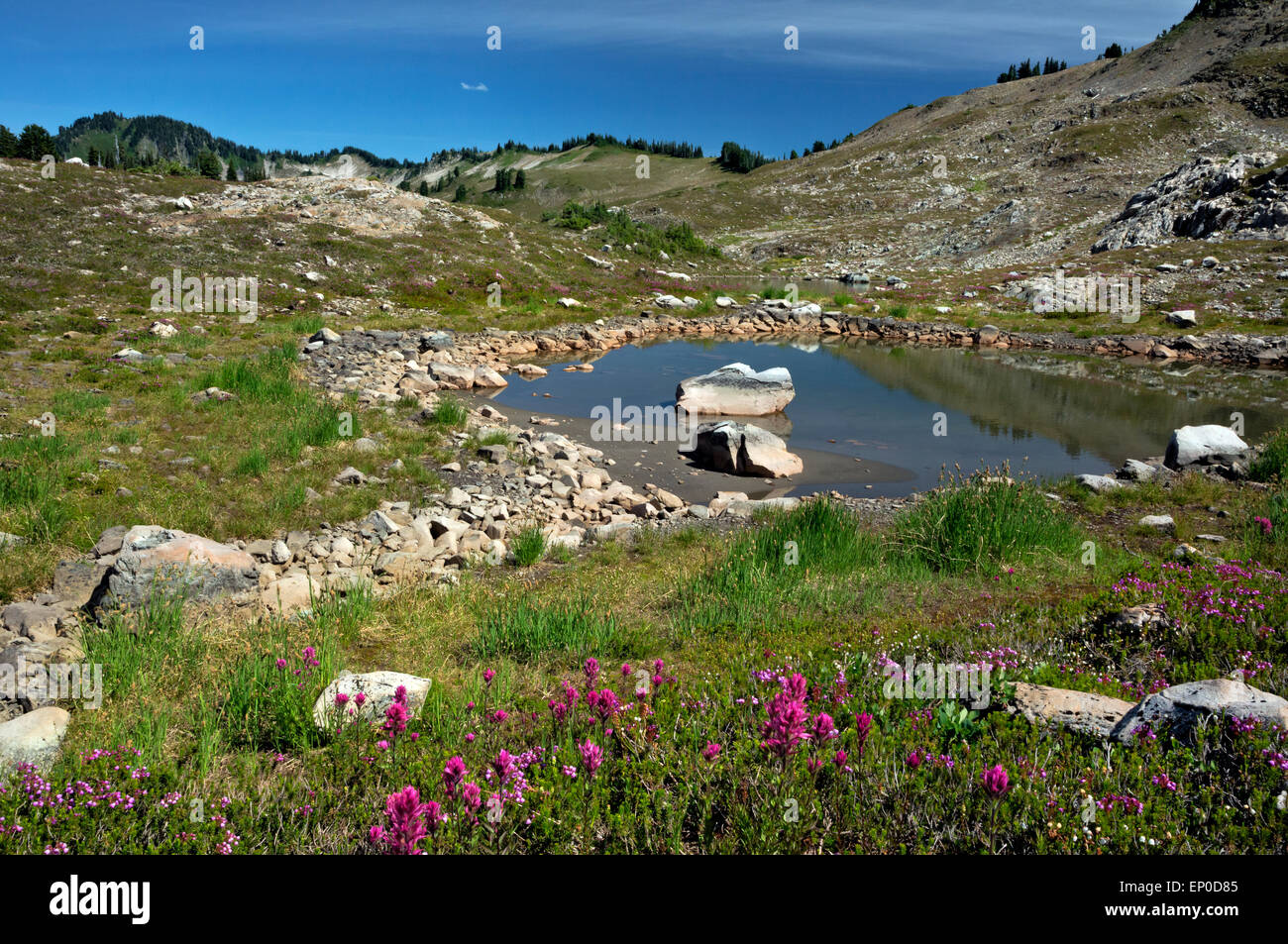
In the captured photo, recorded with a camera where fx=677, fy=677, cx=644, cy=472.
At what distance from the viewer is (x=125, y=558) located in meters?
6.55

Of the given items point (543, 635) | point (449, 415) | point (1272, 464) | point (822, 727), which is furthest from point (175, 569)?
point (1272, 464)

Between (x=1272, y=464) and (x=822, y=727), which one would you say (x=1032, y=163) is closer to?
(x=1272, y=464)

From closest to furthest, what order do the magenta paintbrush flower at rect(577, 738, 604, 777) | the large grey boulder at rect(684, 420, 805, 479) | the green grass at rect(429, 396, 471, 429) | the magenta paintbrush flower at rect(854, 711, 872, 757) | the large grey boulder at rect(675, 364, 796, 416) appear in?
the magenta paintbrush flower at rect(577, 738, 604, 777) → the magenta paintbrush flower at rect(854, 711, 872, 757) → the large grey boulder at rect(684, 420, 805, 479) → the green grass at rect(429, 396, 471, 429) → the large grey boulder at rect(675, 364, 796, 416)

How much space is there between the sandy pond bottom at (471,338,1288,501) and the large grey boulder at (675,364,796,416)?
576mm

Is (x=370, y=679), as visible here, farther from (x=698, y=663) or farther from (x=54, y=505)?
(x=54, y=505)

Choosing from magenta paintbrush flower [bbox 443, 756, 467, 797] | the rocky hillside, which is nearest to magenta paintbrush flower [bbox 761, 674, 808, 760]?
magenta paintbrush flower [bbox 443, 756, 467, 797]

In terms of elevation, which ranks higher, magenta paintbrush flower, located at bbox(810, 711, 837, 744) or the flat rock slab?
magenta paintbrush flower, located at bbox(810, 711, 837, 744)

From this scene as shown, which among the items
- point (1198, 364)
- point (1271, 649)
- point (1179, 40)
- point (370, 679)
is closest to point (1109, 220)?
point (1198, 364)

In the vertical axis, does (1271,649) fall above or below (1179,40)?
below

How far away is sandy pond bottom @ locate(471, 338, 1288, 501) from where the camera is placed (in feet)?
54.3

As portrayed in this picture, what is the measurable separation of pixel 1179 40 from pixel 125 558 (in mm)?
182560

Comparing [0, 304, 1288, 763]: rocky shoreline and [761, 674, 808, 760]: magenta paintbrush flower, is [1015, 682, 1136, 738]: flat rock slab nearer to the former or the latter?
[761, 674, 808, 760]: magenta paintbrush flower
